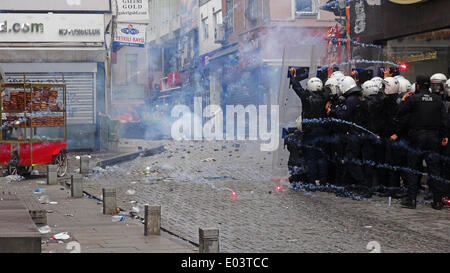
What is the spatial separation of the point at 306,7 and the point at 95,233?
27.9 meters

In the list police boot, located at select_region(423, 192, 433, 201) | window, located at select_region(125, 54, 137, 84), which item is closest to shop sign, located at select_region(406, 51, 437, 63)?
police boot, located at select_region(423, 192, 433, 201)

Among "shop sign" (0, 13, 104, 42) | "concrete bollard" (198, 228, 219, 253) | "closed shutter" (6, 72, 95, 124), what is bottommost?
"concrete bollard" (198, 228, 219, 253)

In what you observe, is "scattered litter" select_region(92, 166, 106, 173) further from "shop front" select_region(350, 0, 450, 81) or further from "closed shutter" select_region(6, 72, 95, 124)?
"closed shutter" select_region(6, 72, 95, 124)

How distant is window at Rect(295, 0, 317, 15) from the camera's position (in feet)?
117

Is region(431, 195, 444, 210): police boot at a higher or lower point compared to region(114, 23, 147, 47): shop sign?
lower

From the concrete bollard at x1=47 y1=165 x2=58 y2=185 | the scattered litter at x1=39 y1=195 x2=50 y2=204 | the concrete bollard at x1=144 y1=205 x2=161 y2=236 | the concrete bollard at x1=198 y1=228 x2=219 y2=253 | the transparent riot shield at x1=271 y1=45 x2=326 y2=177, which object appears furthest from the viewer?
the concrete bollard at x1=47 y1=165 x2=58 y2=185

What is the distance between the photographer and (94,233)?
31.1 ft

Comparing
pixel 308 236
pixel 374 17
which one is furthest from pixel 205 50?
pixel 308 236

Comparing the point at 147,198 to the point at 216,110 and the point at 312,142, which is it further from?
the point at 216,110

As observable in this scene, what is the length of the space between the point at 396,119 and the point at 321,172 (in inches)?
85.4

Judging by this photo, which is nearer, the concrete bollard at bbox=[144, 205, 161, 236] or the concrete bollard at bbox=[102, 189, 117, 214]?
the concrete bollard at bbox=[144, 205, 161, 236]

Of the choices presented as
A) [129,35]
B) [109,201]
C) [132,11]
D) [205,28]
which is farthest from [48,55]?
[205,28]

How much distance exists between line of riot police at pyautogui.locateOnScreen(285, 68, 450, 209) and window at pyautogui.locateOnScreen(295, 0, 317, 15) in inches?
838

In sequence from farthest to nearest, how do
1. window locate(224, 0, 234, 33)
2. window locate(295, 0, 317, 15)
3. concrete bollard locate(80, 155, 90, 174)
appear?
window locate(224, 0, 234, 33), window locate(295, 0, 317, 15), concrete bollard locate(80, 155, 90, 174)
